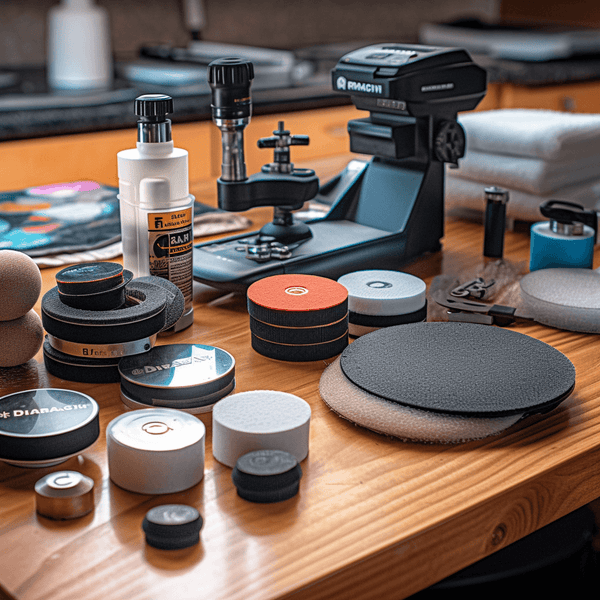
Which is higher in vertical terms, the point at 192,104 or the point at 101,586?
the point at 192,104

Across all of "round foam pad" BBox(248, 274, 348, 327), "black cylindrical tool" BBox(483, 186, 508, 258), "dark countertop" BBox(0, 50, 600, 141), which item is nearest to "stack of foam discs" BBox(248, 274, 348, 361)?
"round foam pad" BBox(248, 274, 348, 327)

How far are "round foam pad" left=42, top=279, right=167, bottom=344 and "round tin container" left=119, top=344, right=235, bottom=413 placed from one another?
0.08ft

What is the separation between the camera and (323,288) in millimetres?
836

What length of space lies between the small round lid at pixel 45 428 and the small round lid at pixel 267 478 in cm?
12

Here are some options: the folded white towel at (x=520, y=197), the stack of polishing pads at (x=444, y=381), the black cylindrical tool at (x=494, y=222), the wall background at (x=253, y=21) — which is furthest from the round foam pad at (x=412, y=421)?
the wall background at (x=253, y=21)

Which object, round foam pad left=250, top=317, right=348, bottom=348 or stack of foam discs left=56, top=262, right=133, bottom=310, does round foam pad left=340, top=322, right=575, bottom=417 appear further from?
stack of foam discs left=56, top=262, right=133, bottom=310

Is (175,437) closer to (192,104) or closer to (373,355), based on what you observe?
(373,355)

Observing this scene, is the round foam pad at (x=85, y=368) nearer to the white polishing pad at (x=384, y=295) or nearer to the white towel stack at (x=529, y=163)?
the white polishing pad at (x=384, y=295)

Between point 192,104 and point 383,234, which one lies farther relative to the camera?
point 192,104

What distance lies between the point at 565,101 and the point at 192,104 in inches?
58.2

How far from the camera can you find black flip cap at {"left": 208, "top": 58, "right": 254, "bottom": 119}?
888mm

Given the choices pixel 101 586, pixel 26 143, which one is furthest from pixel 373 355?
pixel 26 143

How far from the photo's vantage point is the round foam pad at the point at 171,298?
780 mm

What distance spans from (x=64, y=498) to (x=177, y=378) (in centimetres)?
17
